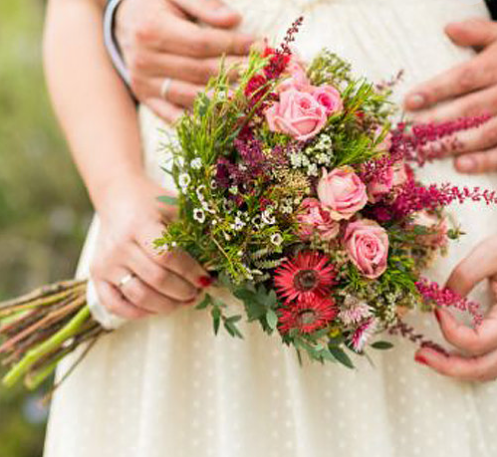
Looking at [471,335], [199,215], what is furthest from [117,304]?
[471,335]

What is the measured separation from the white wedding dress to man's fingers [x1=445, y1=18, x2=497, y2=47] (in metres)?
0.02

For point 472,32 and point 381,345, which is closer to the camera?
point 381,345

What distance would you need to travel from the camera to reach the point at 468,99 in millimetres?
1207

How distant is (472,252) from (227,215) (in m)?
0.46

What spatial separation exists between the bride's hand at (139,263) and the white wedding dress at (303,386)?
7cm

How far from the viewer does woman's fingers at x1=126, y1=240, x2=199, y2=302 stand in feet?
3.78

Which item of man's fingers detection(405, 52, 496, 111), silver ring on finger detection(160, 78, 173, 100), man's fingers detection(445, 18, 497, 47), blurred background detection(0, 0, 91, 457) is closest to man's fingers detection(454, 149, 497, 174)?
man's fingers detection(405, 52, 496, 111)

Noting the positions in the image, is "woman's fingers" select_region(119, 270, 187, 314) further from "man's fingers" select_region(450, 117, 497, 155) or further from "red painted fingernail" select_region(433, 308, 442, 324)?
"man's fingers" select_region(450, 117, 497, 155)

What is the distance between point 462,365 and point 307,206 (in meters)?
0.42

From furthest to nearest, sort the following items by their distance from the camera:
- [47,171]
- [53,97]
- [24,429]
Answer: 1. [47,171]
2. [24,429]
3. [53,97]

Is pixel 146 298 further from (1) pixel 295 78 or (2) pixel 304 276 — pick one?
(1) pixel 295 78

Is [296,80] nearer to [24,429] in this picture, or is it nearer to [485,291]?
[485,291]

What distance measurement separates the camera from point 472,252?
1125mm

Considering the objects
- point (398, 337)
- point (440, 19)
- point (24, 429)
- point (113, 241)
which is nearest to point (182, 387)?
point (113, 241)
